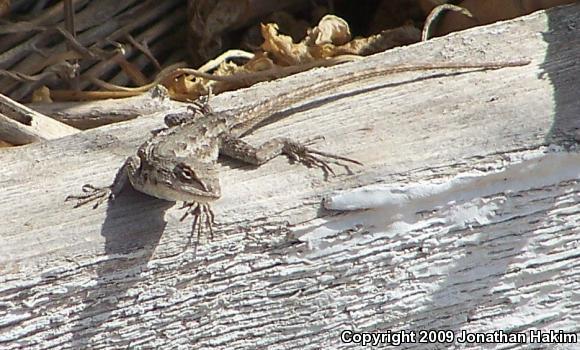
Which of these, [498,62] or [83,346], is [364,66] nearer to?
[498,62]

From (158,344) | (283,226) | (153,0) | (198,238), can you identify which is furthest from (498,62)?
(153,0)

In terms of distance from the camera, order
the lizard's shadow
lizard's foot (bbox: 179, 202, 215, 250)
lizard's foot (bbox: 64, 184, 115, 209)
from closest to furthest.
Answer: the lizard's shadow
lizard's foot (bbox: 179, 202, 215, 250)
lizard's foot (bbox: 64, 184, 115, 209)

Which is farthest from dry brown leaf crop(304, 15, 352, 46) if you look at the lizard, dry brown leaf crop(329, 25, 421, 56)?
the lizard

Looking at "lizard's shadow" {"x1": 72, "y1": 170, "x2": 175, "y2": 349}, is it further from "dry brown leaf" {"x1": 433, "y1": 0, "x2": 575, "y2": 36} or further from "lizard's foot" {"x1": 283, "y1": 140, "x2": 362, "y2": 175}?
"dry brown leaf" {"x1": 433, "y1": 0, "x2": 575, "y2": 36}

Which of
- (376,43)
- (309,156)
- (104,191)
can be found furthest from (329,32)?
(104,191)

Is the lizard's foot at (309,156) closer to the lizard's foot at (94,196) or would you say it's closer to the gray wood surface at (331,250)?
the gray wood surface at (331,250)

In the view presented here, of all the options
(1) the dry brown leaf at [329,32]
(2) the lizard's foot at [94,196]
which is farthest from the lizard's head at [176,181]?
(1) the dry brown leaf at [329,32]

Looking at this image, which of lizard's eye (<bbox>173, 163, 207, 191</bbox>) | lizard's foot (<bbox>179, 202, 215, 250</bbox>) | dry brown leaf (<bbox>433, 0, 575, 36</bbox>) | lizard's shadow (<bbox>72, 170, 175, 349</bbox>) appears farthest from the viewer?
dry brown leaf (<bbox>433, 0, 575, 36</bbox>)
